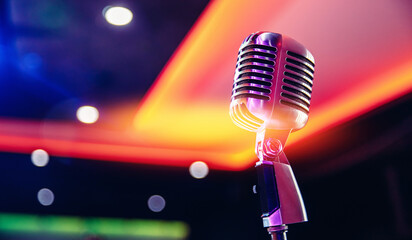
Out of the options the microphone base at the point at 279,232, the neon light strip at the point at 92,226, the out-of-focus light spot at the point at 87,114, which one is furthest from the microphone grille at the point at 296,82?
the neon light strip at the point at 92,226

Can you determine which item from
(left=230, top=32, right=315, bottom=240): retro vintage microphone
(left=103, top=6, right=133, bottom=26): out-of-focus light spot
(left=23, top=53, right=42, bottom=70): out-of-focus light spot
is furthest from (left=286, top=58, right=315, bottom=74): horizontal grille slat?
(left=23, top=53, right=42, bottom=70): out-of-focus light spot

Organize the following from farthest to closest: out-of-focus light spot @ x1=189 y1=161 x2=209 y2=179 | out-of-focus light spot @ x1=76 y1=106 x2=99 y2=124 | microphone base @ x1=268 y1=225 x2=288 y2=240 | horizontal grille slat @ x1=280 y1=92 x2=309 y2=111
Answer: out-of-focus light spot @ x1=189 y1=161 x2=209 y2=179, out-of-focus light spot @ x1=76 y1=106 x2=99 y2=124, horizontal grille slat @ x1=280 y1=92 x2=309 y2=111, microphone base @ x1=268 y1=225 x2=288 y2=240

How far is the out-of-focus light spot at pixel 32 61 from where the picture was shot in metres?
3.56

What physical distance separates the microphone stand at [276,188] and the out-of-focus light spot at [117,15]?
2196 millimetres

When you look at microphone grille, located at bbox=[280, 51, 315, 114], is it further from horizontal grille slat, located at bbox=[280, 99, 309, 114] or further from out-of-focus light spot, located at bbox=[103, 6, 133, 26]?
out-of-focus light spot, located at bbox=[103, 6, 133, 26]

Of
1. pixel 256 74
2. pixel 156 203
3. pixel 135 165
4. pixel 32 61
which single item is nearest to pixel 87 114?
pixel 32 61

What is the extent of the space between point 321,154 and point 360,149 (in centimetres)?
59

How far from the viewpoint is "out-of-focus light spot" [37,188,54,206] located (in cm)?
627

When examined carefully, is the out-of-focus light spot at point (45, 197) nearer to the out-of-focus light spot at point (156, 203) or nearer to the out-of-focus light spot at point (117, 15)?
the out-of-focus light spot at point (156, 203)

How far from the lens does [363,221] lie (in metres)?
3.96

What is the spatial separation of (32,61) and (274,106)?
3.23 meters

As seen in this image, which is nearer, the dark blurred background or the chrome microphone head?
the chrome microphone head

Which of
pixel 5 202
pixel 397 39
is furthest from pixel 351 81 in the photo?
pixel 5 202

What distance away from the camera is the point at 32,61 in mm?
3652
